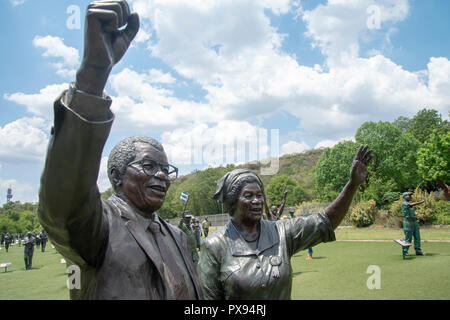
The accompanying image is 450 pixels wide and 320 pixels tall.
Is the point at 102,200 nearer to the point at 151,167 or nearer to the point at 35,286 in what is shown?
the point at 151,167

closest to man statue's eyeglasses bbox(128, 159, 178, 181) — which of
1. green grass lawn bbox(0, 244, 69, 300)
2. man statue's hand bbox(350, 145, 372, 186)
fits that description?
man statue's hand bbox(350, 145, 372, 186)

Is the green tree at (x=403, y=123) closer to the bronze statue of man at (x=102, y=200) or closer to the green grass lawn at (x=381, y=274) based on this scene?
the green grass lawn at (x=381, y=274)

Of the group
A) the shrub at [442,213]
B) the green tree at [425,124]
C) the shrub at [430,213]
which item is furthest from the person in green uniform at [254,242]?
the green tree at [425,124]

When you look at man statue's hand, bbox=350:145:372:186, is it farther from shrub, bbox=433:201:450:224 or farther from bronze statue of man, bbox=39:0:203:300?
shrub, bbox=433:201:450:224

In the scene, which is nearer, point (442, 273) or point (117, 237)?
point (117, 237)

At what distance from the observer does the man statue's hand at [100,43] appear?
44.5 inches

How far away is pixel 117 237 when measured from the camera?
66.2 inches

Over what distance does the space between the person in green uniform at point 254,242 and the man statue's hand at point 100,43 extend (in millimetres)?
2209

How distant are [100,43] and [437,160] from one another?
3829 centimetres

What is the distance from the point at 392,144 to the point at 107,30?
1677 inches

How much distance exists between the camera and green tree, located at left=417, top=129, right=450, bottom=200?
32812 millimetres
